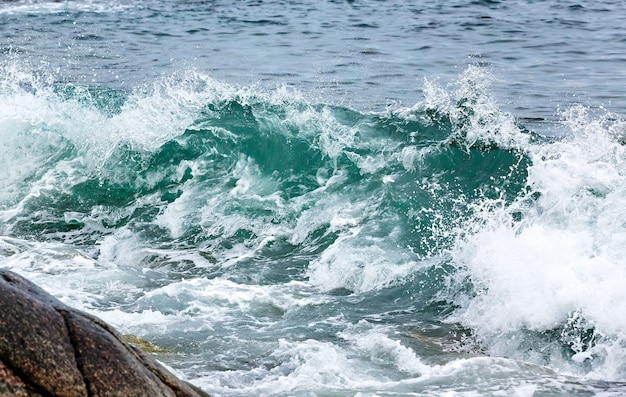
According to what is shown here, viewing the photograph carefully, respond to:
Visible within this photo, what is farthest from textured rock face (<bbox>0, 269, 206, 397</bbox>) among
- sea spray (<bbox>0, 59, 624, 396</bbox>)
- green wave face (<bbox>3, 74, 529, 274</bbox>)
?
green wave face (<bbox>3, 74, 529, 274</bbox>)

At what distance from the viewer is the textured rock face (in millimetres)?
3559

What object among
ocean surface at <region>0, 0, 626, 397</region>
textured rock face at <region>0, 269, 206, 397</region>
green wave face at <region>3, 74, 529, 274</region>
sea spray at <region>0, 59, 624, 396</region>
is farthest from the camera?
green wave face at <region>3, 74, 529, 274</region>

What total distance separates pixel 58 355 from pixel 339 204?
23.7 feet

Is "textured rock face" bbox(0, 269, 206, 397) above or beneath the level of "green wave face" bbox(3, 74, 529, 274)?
above

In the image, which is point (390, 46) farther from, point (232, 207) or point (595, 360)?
point (595, 360)

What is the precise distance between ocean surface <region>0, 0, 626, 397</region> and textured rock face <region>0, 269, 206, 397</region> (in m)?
2.09

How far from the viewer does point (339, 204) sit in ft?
35.1

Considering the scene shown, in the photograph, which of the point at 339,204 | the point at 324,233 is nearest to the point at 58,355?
the point at 324,233

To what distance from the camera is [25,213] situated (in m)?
11.1

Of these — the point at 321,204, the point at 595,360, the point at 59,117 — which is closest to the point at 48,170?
the point at 59,117

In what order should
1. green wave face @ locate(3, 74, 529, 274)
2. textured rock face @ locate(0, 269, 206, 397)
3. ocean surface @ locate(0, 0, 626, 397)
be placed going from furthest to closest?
green wave face @ locate(3, 74, 529, 274), ocean surface @ locate(0, 0, 626, 397), textured rock face @ locate(0, 269, 206, 397)

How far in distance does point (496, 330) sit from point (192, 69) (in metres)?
10.4

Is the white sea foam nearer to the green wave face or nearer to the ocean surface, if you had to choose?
the ocean surface

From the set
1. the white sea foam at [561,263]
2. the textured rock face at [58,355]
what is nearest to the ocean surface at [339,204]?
the white sea foam at [561,263]
